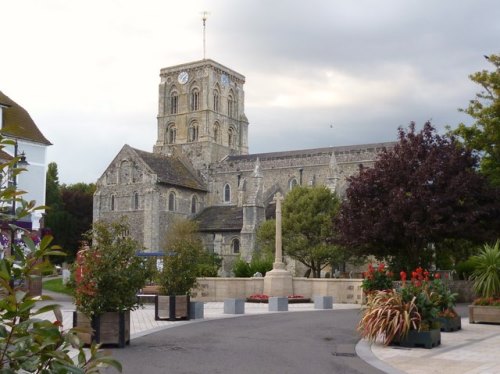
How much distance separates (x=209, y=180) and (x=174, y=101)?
15.7m

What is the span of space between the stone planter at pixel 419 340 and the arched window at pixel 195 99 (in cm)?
6313

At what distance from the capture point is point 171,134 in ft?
247

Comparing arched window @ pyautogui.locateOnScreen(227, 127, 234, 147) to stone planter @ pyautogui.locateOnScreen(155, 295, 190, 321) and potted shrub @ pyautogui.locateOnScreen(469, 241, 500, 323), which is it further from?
potted shrub @ pyautogui.locateOnScreen(469, 241, 500, 323)

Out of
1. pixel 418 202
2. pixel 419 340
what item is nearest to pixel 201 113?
pixel 418 202

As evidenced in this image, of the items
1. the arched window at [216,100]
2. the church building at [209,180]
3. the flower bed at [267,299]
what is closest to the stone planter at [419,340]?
the flower bed at [267,299]

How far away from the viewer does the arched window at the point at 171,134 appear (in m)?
74.9

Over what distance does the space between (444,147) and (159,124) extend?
54.8m

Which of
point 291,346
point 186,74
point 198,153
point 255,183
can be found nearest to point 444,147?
point 291,346

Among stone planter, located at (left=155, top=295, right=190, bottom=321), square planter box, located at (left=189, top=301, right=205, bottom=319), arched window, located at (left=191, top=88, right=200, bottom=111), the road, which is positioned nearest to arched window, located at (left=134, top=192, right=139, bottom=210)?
arched window, located at (left=191, top=88, right=200, bottom=111)

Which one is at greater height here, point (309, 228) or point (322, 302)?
point (309, 228)

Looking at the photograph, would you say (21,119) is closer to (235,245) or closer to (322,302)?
(322,302)

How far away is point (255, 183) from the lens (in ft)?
188

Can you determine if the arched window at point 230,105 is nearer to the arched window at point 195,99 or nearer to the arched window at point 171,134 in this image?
the arched window at point 195,99

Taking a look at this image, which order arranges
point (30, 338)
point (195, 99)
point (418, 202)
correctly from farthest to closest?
point (195, 99)
point (418, 202)
point (30, 338)
